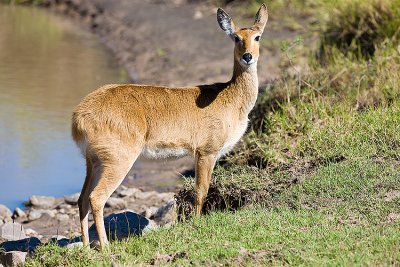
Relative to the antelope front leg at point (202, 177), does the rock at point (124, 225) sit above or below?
below

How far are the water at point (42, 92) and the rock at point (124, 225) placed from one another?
250 centimetres

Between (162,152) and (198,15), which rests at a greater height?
(198,15)

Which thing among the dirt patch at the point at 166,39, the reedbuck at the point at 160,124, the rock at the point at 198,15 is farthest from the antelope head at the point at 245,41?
the rock at the point at 198,15

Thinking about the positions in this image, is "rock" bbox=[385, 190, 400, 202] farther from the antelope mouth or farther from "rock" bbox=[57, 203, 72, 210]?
"rock" bbox=[57, 203, 72, 210]

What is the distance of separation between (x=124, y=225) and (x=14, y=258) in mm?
1403

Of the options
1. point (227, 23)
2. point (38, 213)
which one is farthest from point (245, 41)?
point (38, 213)

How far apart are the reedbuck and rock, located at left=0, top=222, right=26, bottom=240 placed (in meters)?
1.28

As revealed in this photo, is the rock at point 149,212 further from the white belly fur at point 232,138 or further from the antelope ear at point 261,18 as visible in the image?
the antelope ear at point 261,18

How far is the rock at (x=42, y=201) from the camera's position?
10305 mm

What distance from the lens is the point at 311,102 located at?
10.1 m

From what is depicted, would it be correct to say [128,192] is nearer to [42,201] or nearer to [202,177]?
[42,201]

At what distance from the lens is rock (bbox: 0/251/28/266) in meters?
7.14

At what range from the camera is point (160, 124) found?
7.88 metres

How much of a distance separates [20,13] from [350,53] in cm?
1205
